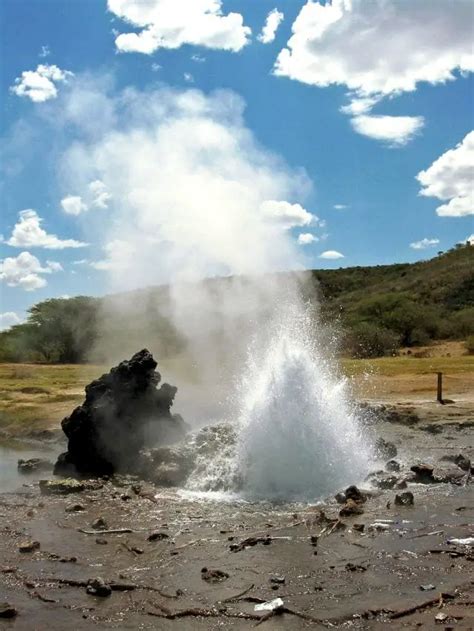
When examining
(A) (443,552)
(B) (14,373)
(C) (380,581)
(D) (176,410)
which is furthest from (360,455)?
(B) (14,373)

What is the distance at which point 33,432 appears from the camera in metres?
24.3

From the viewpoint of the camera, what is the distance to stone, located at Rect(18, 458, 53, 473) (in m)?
17.8

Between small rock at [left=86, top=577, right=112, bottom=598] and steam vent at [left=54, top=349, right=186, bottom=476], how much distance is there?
7420 mm

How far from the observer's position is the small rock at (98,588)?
8742 mm

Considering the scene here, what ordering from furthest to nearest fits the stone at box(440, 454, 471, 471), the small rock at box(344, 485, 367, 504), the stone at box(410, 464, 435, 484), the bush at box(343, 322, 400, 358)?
1. the bush at box(343, 322, 400, 358)
2. the stone at box(440, 454, 471, 471)
3. the stone at box(410, 464, 435, 484)
4. the small rock at box(344, 485, 367, 504)

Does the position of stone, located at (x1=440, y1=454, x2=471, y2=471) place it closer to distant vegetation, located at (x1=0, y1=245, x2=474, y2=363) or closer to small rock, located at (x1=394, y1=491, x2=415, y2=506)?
small rock, located at (x1=394, y1=491, x2=415, y2=506)

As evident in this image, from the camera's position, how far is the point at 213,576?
30.3 feet

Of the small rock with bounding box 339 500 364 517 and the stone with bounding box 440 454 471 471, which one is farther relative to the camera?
the stone with bounding box 440 454 471 471

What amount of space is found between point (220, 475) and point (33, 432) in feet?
37.7

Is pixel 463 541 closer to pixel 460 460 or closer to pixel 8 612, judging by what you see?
pixel 460 460

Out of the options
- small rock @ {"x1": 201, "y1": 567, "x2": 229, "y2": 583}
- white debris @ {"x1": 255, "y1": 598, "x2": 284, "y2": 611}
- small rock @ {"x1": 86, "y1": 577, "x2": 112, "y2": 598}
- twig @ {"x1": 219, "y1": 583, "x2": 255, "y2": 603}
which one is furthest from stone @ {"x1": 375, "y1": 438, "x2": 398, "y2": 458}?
small rock @ {"x1": 86, "y1": 577, "x2": 112, "y2": 598}

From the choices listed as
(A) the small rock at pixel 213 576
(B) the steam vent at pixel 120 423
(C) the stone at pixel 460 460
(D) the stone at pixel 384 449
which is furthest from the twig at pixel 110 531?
(C) the stone at pixel 460 460

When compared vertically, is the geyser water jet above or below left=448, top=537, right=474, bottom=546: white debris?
above

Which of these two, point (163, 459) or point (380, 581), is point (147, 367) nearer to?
point (163, 459)
